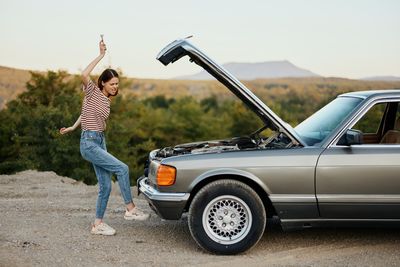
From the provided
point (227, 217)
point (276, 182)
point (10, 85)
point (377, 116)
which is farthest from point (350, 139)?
point (10, 85)

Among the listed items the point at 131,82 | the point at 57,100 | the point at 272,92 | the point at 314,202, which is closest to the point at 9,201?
the point at 314,202

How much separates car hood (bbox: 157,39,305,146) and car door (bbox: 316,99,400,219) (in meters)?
0.43

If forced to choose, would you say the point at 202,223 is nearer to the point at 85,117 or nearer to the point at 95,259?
the point at 95,259

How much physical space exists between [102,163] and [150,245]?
1.13 m

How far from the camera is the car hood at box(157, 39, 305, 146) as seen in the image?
6.48 m

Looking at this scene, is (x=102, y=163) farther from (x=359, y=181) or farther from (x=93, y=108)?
(x=359, y=181)

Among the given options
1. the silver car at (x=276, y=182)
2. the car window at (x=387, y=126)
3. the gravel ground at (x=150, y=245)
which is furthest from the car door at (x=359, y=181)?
the car window at (x=387, y=126)

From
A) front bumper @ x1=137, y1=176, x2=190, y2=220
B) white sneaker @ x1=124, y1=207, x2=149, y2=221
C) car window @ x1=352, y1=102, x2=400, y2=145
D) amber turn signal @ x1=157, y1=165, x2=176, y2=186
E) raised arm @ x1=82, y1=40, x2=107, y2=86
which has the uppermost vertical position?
raised arm @ x1=82, y1=40, x2=107, y2=86

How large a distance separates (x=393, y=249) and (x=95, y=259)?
11.0 ft

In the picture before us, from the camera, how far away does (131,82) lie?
58344mm

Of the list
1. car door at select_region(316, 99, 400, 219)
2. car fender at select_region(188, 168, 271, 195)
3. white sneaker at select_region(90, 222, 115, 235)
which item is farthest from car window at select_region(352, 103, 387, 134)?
white sneaker at select_region(90, 222, 115, 235)

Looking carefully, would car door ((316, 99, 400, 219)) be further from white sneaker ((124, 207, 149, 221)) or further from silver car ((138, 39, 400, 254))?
white sneaker ((124, 207, 149, 221))

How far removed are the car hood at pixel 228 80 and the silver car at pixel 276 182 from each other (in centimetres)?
1

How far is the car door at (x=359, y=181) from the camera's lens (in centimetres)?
642
